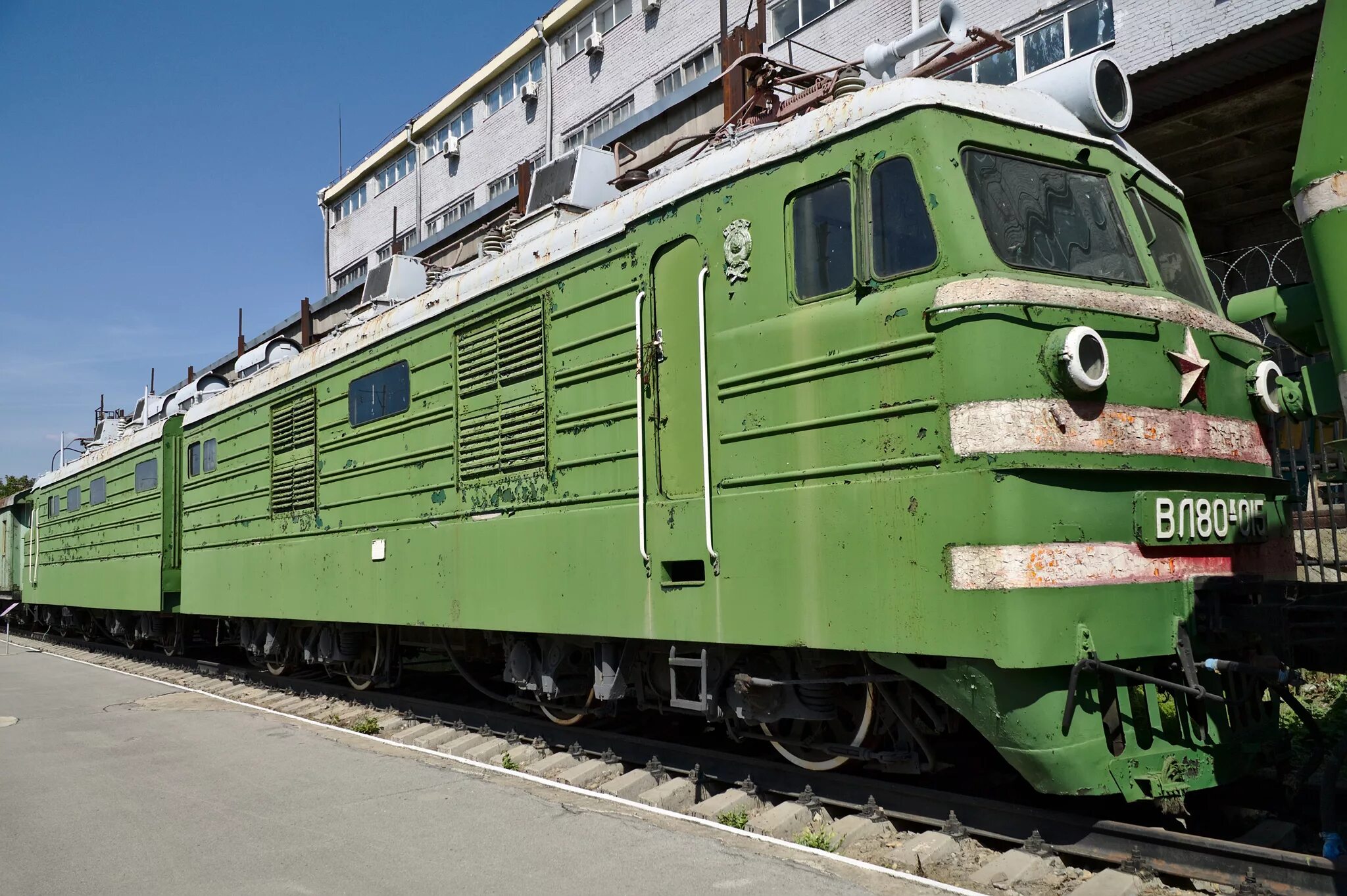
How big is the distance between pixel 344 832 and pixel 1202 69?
10.2 metres

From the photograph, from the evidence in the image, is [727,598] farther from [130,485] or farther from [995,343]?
[130,485]

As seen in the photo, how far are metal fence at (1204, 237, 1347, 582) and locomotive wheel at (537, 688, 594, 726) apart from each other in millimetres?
4395

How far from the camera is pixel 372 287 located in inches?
416

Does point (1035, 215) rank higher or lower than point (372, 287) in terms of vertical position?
lower

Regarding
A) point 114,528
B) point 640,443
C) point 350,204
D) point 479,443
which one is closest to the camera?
point 640,443

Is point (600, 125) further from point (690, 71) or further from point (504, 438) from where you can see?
point (504, 438)

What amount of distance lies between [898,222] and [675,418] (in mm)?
1623

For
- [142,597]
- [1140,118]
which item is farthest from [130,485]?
[1140,118]

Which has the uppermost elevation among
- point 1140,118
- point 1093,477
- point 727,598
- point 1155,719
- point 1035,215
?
point 1140,118

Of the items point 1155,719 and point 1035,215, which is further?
point 1035,215

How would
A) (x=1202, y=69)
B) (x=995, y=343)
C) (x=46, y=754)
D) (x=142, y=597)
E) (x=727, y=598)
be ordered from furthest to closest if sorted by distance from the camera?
1. (x=142, y=597)
2. (x=1202, y=69)
3. (x=46, y=754)
4. (x=727, y=598)
5. (x=995, y=343)

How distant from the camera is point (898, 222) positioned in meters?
4.70

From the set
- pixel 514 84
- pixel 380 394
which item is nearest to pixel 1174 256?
pixel 380 394

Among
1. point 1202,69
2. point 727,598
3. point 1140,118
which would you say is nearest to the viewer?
point 727,598
